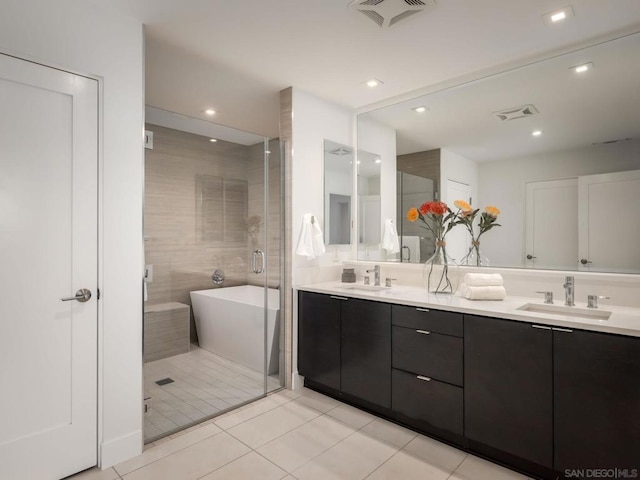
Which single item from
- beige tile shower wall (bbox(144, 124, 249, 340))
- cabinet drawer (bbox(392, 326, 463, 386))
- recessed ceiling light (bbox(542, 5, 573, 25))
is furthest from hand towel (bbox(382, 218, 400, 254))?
recessed ceiling light (bbox(542, 5, 573, 25))

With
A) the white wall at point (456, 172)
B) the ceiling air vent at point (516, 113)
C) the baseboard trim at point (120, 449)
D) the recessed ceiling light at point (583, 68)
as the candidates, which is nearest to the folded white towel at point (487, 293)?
the white wall at point (456, 172)

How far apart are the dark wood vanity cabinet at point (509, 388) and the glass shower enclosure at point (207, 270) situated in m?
1.65

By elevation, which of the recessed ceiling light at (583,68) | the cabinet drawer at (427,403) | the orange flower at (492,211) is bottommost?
the cabinet drawer at (427,403)

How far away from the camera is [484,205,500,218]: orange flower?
272 cm

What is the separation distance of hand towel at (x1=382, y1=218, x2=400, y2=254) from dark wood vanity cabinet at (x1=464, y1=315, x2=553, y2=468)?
1.27m

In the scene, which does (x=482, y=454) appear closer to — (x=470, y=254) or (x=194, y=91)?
(x=470, y=254)

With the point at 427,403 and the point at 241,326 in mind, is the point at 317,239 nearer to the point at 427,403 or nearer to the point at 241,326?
the point at 241,326

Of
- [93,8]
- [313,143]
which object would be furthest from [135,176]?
[313,143]

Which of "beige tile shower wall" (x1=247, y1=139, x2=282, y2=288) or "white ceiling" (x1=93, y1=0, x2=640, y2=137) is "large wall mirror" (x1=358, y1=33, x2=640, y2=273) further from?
"beige tile shower wall" (x1=247, y1=139, x2=282, y2=288)

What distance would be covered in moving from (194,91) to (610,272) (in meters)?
3.44

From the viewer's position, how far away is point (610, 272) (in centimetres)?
226

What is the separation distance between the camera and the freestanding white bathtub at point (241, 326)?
286 cm

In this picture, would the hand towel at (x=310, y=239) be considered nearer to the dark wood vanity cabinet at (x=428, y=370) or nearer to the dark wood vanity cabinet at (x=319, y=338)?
the dark wood vanity cabinet at (x=319, y=338)

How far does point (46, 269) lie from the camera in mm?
1889
